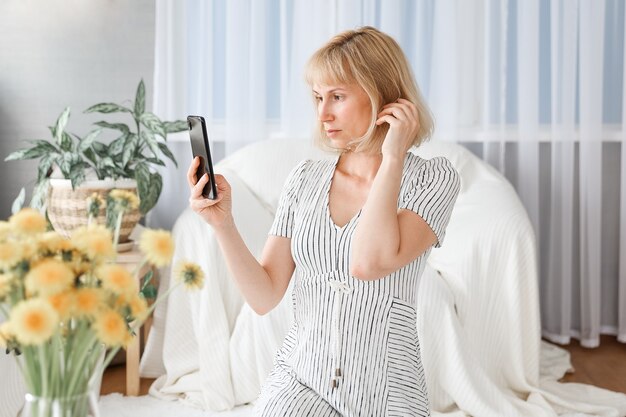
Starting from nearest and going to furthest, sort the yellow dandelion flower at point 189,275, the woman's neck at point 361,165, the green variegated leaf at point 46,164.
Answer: the yellow dandelion flower at point 189,275
the woman's neck at point 361,165
the green variegated leaf at point 46,164

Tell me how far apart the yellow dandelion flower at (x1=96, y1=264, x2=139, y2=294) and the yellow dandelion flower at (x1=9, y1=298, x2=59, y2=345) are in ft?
0.22

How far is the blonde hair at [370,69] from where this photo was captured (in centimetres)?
143

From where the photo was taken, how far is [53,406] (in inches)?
31.4

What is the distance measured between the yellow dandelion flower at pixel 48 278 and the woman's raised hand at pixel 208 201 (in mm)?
489

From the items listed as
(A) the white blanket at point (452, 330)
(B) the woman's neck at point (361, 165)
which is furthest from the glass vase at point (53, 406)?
(A) the white blanket at point (452, 330)

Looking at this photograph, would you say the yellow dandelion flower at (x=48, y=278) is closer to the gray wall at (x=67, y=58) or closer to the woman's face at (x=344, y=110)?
the woman's face at (x=344, y=110)

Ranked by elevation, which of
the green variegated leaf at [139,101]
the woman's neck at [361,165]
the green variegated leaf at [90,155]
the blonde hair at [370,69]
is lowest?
the woman's neck at [361,165]

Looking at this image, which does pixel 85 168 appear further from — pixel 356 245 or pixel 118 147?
pixel 356 245

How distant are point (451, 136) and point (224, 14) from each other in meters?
1.09

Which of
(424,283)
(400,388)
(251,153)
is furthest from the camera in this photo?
(251,153)

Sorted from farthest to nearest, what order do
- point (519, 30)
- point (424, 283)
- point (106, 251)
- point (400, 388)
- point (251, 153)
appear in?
point (519, 30) < point (251, 153) < point (424, 283) < point (400, 388) < point (106, 251)

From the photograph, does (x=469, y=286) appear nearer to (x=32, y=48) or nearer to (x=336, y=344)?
(x=336, y=344)

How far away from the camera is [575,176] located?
3.45 metres

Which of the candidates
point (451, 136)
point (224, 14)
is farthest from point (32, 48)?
point (451, 136)
